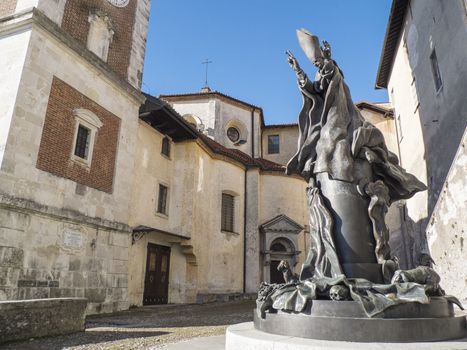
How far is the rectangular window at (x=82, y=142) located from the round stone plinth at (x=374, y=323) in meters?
10.4

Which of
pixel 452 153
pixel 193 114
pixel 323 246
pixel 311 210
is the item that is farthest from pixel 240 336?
pixel 193 114

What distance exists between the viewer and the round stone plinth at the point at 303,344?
9.72 ft

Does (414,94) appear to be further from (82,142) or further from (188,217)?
(82,142)

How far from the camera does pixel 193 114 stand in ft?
82.2

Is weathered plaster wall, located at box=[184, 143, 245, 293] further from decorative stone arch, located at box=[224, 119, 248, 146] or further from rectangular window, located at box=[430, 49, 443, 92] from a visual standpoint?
rectangular window, located at box=[430, 49, 443, 92]

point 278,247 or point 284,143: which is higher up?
point 284,143

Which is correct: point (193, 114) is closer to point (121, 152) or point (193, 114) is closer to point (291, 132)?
point (291, 132)

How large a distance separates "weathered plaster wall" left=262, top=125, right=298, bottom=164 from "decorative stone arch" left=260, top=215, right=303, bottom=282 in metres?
6.27

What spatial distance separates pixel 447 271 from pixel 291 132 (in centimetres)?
1923

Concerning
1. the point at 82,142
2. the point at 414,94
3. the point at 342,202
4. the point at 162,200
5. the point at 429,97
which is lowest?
the point at 342,202

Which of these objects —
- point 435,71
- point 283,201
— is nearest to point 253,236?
point 283,201

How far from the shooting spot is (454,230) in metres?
9.39

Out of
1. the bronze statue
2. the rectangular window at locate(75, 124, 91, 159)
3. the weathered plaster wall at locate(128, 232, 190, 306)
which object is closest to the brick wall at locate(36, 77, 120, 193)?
the rectangular window at locate(75, 124, 91, 159)

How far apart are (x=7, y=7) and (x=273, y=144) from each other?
20.0 metres
